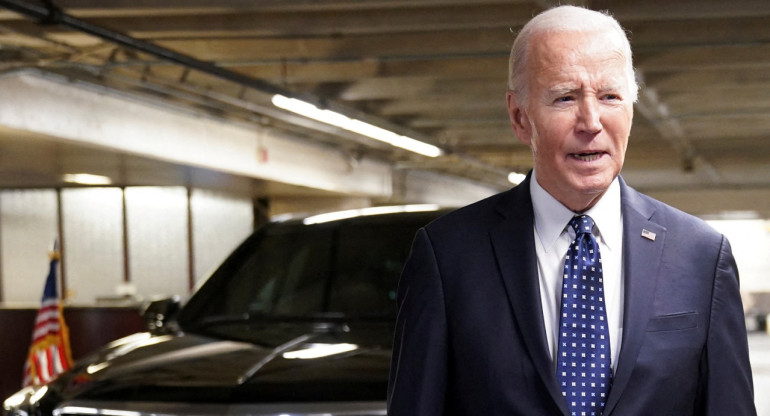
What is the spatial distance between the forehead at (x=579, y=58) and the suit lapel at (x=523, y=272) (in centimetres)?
23

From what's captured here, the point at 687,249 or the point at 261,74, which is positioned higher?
the point at 261,74

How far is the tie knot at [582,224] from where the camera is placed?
188cm

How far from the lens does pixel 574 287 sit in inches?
73.0

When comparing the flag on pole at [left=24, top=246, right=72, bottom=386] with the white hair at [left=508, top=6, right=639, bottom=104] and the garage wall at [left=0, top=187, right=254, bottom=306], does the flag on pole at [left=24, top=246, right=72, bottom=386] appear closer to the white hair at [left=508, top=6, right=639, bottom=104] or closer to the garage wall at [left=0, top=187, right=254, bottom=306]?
the white hair at [left=508, top=6, right=639, bottom=104]

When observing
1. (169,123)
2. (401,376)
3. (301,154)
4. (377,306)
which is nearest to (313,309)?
(377,306)

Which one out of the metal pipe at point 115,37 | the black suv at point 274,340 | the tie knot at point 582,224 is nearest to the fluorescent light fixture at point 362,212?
the black suv at point 274,340

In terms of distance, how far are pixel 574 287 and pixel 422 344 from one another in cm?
25

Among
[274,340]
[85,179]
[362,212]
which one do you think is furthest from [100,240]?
[274,340]

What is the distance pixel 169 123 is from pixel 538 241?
12663 mm

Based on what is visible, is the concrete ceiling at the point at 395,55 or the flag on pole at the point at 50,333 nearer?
the concrete ceiling at the point at 395,55

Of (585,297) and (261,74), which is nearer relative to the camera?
(585,297)

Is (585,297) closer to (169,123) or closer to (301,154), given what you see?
(169,123)

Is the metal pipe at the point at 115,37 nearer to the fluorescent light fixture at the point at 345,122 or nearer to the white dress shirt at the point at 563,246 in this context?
the fluorescent light fixture at the point at 345,122

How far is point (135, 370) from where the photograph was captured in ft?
12.9
